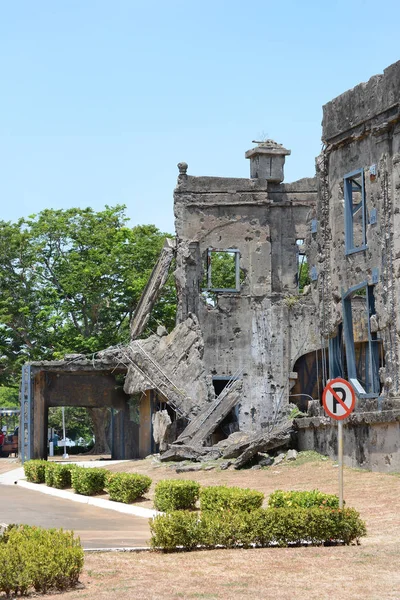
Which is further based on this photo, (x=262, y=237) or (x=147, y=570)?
(x=262, y=237)

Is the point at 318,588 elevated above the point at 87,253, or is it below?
below

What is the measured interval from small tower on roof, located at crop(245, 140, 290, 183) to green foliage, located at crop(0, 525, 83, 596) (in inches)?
1207

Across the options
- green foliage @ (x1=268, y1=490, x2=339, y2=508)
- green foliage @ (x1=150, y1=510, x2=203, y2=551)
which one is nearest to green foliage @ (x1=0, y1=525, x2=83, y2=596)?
green foliage @ (x1=150, y1=510, x2=203, y2=551)

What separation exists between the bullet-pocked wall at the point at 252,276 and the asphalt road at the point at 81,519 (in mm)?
15220

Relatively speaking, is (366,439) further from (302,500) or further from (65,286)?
(65,286)

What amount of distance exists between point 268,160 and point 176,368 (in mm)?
9490

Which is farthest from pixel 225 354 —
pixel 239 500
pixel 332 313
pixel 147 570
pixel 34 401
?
pixel 147 570

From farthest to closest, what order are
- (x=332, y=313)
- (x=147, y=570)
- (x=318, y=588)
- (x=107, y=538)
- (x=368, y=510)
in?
(x=332, y=313) → (x=368, y=510) → (x=107, y=538) → (x=147, y=570) → (x=318, y=588)

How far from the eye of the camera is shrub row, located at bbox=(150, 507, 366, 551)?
1313 cm

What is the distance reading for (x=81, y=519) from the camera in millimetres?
18281

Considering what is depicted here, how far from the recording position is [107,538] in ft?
49.0

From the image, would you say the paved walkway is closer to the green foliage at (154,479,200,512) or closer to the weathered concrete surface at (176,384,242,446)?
the green foliage at (154,479,200,512)

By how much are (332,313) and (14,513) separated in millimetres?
11569

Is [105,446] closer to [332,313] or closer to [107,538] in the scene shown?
[332,313]
